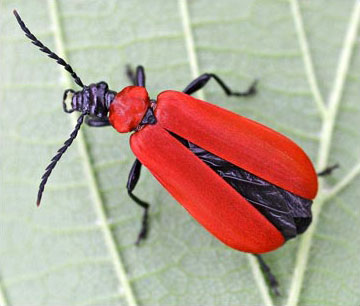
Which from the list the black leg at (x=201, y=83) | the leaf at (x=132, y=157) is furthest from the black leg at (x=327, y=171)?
the black leg at (x=201, y=83)

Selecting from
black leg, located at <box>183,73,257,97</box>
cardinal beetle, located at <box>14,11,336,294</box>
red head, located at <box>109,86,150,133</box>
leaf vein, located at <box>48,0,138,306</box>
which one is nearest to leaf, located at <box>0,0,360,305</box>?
leaf vein, located at <box>48,0,138,306</box>

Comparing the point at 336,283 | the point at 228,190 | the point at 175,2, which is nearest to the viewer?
the point at 228,190

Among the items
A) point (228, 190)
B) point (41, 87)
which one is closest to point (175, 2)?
point (41, 87)

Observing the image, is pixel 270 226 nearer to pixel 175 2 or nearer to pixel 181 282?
pixel 181 282

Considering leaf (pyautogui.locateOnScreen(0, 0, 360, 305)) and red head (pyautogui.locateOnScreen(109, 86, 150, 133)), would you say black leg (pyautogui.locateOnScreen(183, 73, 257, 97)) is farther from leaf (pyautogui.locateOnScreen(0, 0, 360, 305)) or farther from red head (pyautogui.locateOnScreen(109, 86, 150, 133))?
red head (pyautogui.locateOnScreen(109, 86, 150, 133))

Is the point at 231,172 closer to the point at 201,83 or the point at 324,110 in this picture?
the point at 201,83
